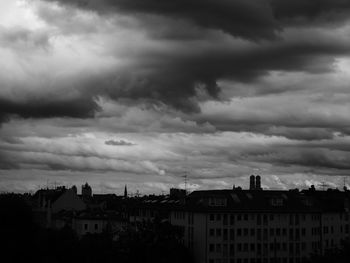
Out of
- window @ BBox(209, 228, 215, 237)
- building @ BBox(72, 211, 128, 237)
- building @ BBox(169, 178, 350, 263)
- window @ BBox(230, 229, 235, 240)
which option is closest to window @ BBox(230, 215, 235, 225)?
building @ BBox(169, 178, 350, 263)

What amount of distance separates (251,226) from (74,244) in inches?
1601

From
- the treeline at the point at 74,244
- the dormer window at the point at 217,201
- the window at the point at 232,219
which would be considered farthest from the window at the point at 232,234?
the treeline at the point at 74,244

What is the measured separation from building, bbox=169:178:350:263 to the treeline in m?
6.17

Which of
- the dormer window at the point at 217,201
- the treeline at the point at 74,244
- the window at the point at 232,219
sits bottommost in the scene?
the treeline at the point at 74,244

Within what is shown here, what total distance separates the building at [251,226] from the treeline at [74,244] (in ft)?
20.2

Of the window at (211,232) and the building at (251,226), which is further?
the building at (251,226)

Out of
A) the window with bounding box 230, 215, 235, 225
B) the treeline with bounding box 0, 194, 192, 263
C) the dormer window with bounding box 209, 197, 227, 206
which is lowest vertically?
the treeline with bounding box 0, 194, 192, 263

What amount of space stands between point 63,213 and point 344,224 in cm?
7586

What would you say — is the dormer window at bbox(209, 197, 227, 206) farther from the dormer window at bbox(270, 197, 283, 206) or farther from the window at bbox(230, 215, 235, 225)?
the dormer window at bbox(270, 197, 283, 206)

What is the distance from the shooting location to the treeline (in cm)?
8614

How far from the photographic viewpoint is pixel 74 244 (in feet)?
361

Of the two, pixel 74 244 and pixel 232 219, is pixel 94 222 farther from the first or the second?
pixel 74 244

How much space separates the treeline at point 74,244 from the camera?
86.1 m

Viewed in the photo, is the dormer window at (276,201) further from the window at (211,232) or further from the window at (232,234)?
the window at (211,232)
